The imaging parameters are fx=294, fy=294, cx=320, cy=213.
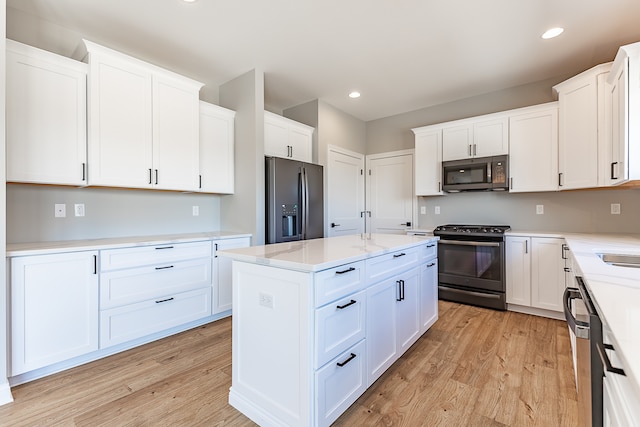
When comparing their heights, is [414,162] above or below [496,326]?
above

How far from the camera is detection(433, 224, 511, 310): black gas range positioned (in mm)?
3330

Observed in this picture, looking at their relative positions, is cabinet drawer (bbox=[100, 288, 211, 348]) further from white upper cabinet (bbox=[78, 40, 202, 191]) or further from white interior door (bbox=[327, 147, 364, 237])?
white interior door (bbox=[327, 147, 364, 237])

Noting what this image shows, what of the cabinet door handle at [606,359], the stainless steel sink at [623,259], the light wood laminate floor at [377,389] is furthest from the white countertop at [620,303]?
the light wood laminate floor at [377,389]

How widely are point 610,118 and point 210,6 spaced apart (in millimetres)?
3588

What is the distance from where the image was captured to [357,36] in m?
2.68

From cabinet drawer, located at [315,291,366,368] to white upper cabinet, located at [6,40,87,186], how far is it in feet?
7.48

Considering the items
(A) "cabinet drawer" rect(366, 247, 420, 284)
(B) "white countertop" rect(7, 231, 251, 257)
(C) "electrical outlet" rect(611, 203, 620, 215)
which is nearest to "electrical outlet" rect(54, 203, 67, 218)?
(B) "white countertop" rect(7, 231, 251, 257)

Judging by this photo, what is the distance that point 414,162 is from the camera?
4551 mm

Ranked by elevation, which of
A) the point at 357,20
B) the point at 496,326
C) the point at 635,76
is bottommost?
the point at 496,326

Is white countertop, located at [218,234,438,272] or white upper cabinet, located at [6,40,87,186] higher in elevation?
white upper cabinet, located at [6,40,87,186]

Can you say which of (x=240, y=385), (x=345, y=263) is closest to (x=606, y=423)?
(x=345, y=263)

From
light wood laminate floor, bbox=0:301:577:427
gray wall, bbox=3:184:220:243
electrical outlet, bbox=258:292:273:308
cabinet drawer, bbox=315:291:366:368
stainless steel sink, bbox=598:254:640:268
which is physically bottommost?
light wood laminate floor, bbox=0:301:577:427

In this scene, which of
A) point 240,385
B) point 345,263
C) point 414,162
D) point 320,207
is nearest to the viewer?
point 345,263

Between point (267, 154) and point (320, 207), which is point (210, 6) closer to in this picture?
point (267, 154)
